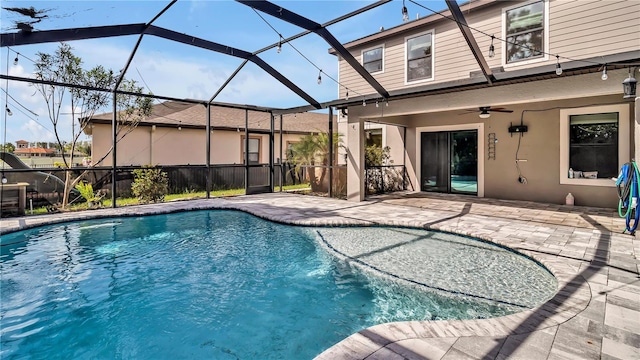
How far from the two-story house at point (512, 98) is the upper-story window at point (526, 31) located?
0.9 inches

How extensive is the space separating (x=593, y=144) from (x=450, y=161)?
3.71 m

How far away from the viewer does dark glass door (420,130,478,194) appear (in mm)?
10168

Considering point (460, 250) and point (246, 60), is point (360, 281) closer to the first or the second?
point (460, 250)

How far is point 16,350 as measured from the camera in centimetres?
289

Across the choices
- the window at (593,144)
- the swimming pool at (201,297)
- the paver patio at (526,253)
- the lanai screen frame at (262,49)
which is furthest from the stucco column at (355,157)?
the window at (593,144)

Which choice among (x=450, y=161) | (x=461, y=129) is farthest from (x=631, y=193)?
(x=450, y=161)

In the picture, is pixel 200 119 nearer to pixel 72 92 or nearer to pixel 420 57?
pixel 72 92

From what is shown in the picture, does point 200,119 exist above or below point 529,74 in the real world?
above

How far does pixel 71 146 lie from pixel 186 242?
737 cm

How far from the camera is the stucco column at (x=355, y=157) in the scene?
30.9 feet

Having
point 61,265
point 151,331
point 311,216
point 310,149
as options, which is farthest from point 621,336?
point 310,149

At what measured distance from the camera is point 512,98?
6.76m

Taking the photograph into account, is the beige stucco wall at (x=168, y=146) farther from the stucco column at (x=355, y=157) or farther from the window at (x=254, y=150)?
the stucco column at (x=355, y=157)

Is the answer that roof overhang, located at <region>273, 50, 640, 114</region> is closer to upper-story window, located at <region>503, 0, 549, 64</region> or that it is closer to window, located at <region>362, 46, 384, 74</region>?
upper-story window, located at <region>503, 0, 549, 64</region>
